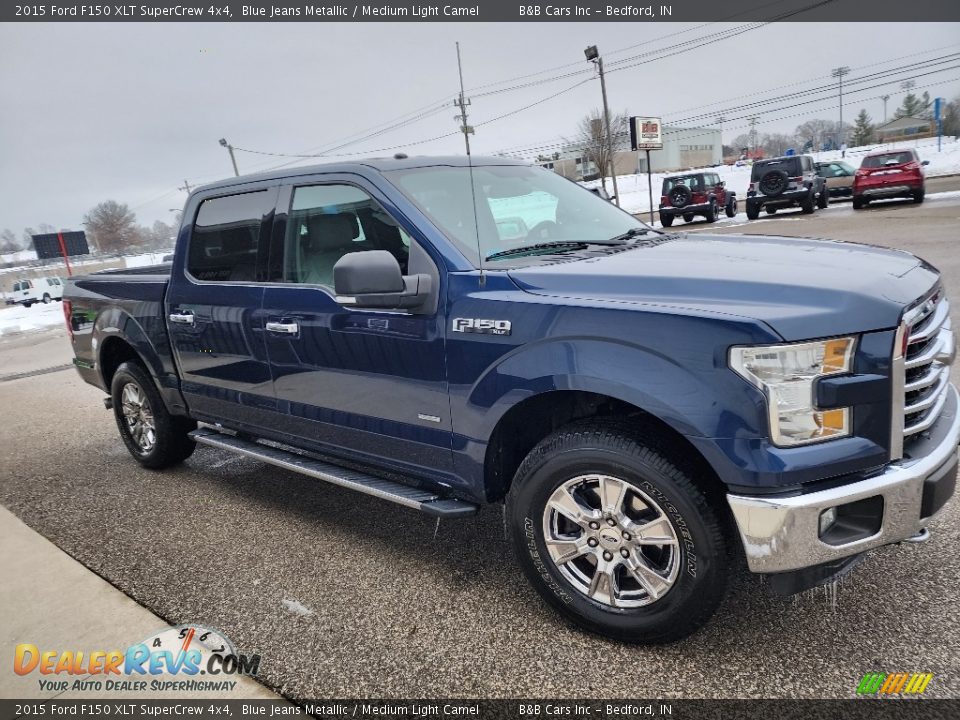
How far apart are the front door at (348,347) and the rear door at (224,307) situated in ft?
0.48

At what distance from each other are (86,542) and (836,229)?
16557mm

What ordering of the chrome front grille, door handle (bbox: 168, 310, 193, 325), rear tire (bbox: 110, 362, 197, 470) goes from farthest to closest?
rear tire (bbox: 110, 362, 197, 470), door handle (bbox: 168, 310, 193, 325), the chrome front grille

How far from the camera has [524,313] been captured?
8.63ft

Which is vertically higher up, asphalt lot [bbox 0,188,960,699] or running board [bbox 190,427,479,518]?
running board [bbox 190,427,479,518]

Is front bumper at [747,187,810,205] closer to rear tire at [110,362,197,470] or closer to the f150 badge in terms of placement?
rear tire at [110,362,197,470]

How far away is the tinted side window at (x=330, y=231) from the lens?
3.25 metres

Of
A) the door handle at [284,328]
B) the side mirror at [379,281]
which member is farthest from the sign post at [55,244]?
the side mirror at [379,281]

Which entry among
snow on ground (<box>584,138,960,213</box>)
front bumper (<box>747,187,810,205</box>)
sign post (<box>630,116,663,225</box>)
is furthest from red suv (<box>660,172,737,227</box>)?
snow on ground (<box>584,138,960,213</box>)

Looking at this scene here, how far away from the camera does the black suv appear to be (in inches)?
848

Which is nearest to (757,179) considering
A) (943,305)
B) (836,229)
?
(836,229)

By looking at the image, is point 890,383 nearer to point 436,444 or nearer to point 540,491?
point 540,491

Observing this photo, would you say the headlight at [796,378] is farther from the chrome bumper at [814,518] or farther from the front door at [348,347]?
the front door at [348,347]

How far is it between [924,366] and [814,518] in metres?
0.73

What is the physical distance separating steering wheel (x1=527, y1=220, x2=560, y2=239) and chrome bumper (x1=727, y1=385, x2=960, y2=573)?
1633 mm
